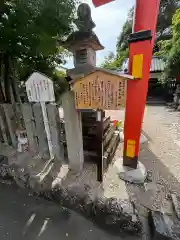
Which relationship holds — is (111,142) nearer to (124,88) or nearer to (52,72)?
(124,88)

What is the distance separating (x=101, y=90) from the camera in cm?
227

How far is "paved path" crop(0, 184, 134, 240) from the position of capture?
6.59ft

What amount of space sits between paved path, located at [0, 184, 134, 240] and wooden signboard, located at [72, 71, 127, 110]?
170 centimetres

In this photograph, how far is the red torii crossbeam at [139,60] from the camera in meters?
2.23

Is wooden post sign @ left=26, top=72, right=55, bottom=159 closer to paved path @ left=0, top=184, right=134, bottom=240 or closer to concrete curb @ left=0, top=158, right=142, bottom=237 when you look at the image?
concrete curb @ left=0, top=158, right=142, bottom=237

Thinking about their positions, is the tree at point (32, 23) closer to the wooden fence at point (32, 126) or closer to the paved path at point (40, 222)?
the wooden fence at point (32, 126)

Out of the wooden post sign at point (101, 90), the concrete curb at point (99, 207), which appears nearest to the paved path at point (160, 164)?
the concrete curb at point (99, 207)

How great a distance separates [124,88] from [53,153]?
6.22ft

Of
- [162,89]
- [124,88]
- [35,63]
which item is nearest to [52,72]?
[35,63]

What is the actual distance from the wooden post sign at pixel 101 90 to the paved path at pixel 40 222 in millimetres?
1692

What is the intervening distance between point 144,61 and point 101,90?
78cm

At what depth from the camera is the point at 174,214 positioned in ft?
6.61

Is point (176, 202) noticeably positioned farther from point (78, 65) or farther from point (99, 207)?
point (78, 65)

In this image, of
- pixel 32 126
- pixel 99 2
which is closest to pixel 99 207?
pixel 32 126
